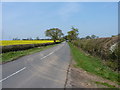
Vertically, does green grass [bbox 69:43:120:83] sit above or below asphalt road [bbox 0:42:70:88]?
below

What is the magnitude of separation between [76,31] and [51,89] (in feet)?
287

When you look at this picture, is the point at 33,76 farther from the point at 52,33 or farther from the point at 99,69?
the point at 52,33

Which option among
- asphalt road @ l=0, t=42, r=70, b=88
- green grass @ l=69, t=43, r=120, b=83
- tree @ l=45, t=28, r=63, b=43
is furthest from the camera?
tree @ l=45, t=28, r=63, b=43

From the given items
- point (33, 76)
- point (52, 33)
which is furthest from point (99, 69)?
point (52, 33)

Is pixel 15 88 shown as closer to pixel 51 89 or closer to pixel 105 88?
pixel 51 89

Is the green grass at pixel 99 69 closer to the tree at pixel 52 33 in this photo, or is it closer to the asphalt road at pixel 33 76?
the asphalt road at pixel 33 76

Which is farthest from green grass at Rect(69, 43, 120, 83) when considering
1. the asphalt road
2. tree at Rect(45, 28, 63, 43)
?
tree at Rect(45, 28, 63, 43)

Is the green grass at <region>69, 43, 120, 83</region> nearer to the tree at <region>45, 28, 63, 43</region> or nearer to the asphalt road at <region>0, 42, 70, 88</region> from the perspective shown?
the asphalt road at <region>0, 42, 70, 88</region>

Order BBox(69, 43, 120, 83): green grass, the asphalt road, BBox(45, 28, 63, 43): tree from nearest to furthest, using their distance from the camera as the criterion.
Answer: the asphalt road
BBox(69, 43, 120, 83): green grass
BBox(45, 28, 63, 43): tree

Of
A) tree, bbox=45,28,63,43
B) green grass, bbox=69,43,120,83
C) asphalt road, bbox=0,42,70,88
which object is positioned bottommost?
green grass, bbox=69,43,120,83

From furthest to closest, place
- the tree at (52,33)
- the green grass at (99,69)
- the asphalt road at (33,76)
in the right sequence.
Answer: the tree at (52,33) → the green grass at (99,69) → the asphalt road at (33,76)

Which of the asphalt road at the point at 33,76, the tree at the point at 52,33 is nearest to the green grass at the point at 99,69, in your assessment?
the asphalt road at the point at 33,76

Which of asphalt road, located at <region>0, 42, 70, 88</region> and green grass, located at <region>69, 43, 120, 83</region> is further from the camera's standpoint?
green grass, located at <region>69, 43, 120, 83</region>

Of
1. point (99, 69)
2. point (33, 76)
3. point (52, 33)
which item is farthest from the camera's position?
point (52, 33)
